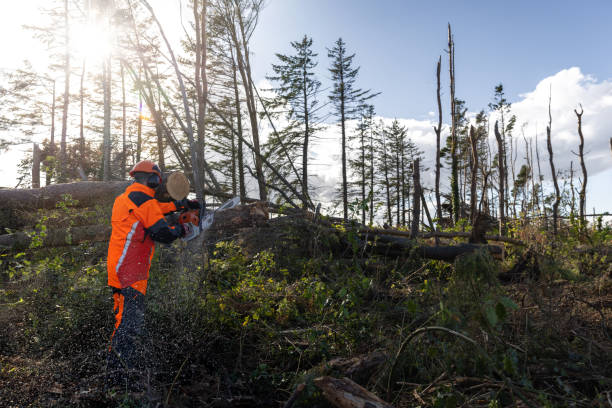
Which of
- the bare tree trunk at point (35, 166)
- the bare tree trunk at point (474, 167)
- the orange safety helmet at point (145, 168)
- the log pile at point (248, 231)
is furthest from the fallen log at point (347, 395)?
the bare tree trunk at point (35, 166)

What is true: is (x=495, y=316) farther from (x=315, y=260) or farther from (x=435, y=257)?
(x=435, y=257)

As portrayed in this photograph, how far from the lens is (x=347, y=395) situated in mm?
2660

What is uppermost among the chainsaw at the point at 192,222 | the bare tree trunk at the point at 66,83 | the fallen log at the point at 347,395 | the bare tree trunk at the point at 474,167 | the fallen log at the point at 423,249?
the bare tree trunk at the point at 66,83

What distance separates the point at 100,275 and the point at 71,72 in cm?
2256

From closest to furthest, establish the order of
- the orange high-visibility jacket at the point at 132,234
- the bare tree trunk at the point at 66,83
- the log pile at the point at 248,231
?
the orange high-visibility jacket at the point at 132,234 → the log pile at the point at 248,231 → the bare tree trunk at the point at 66,83

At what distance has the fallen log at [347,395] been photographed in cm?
256

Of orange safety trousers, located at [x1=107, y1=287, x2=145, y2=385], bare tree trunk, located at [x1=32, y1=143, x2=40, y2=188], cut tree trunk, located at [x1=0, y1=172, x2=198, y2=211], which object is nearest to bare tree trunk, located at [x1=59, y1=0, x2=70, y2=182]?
bare tree trunk, located at [x1=32, y1=143, x2=40, y2=188]

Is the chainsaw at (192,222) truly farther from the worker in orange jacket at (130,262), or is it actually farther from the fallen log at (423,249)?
the fallen log at (423,249)

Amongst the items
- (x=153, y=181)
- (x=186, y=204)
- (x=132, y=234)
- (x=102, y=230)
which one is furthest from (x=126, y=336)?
(x=102, y=230)

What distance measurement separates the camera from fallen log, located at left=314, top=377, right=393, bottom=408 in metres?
2.56

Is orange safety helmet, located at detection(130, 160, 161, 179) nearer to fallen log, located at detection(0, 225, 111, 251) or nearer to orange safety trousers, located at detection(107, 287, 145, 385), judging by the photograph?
orange safety trousers, located at detection(107, 287, 145, 385)

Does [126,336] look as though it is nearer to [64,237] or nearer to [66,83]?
[64,237]

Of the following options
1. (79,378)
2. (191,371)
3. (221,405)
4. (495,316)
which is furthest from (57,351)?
(495,316)

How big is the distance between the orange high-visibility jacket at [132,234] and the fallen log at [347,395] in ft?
8.08
